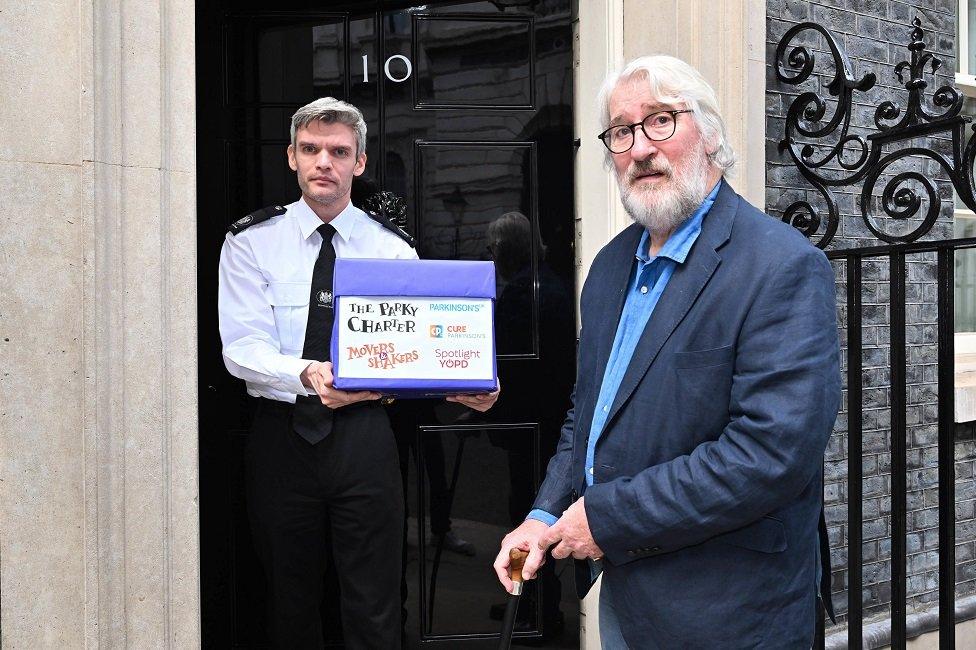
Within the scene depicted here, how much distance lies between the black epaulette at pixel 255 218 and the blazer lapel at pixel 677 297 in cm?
163

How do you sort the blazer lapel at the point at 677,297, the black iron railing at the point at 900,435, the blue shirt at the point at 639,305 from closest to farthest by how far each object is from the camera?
the blazer lapel at the point at 677,297 < the blue shirt at the point at 639,305 < the black iron railing at the point at 900,435

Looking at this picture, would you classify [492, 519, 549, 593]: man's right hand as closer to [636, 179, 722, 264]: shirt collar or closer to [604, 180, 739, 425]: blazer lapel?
[604, 180, 739, 425]: blazer lapel

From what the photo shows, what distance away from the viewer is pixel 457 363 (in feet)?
8.28

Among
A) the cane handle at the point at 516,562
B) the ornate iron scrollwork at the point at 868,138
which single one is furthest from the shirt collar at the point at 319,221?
the ornate iron scrollwork at the point at 868,138

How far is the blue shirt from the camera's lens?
6.26 feet

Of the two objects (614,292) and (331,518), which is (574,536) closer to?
(614,292)

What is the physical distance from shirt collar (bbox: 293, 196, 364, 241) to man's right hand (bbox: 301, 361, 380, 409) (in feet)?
1.89

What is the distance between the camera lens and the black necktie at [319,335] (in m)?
2.82

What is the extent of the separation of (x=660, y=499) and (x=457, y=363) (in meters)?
0.96

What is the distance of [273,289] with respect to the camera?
9.57 ft

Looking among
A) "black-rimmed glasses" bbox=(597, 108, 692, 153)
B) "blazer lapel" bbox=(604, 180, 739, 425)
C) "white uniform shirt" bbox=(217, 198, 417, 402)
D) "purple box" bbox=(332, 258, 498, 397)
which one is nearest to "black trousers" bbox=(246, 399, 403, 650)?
"white uniform shirt" bbox=(217, 198, 417, 402)

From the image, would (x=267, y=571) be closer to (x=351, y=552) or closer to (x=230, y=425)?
(x=351, y=552)

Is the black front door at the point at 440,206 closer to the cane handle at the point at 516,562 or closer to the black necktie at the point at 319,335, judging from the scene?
the black necktie at the point at 319,335

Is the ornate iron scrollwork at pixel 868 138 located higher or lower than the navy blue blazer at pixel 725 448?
higher
